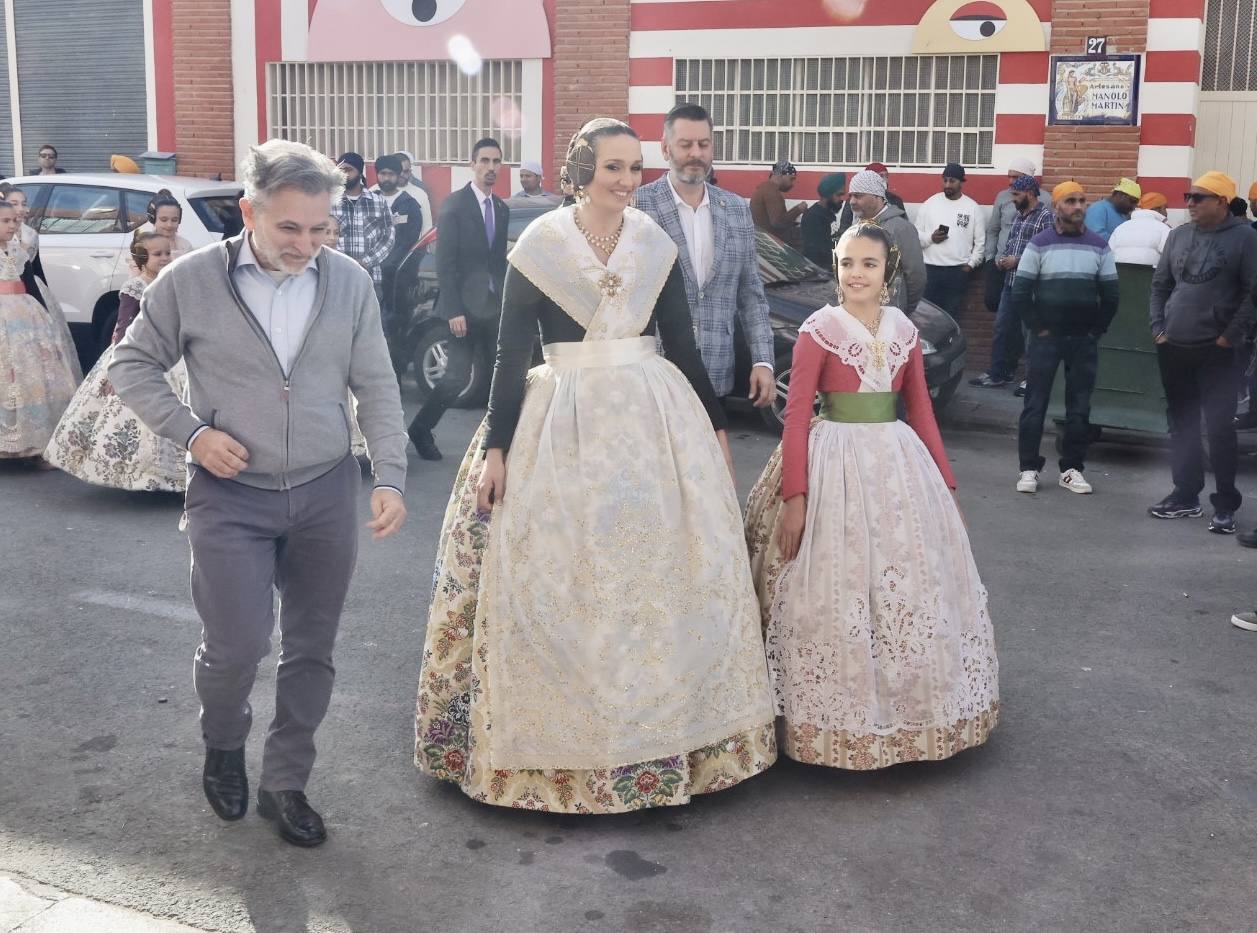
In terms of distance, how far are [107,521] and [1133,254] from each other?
23.4 ft

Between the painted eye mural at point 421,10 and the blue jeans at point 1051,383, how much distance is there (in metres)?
9.37

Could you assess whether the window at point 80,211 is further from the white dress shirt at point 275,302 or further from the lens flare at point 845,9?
the white dress shirt at point 275,302

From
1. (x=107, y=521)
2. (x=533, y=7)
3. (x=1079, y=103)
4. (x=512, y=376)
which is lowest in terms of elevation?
(x=107, y=521)

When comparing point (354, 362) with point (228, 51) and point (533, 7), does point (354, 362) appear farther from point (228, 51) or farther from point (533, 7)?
point (228, 51)

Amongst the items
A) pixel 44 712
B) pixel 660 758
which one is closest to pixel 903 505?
pixel 660 758

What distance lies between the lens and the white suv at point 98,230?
12.2m

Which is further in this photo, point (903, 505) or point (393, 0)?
point (393, 0)

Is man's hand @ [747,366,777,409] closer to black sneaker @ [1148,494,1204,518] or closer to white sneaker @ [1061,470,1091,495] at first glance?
black sneaker @ [1148,494,1204,518]

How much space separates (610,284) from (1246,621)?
3438 millimetres

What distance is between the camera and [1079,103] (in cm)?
1367

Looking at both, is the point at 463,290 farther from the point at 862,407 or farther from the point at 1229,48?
the point at 1229,48

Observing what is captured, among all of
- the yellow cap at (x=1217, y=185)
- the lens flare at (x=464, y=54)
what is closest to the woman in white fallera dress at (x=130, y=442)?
the yellow cap at (x=1217, y=185)

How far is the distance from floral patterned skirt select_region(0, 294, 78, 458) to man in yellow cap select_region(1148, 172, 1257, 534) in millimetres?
6523

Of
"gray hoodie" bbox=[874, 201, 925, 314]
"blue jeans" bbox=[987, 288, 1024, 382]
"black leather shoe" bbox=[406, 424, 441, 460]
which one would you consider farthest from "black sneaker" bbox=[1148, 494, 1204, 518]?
"blue jeans" bbox=[987, 288, 1024, 382]
